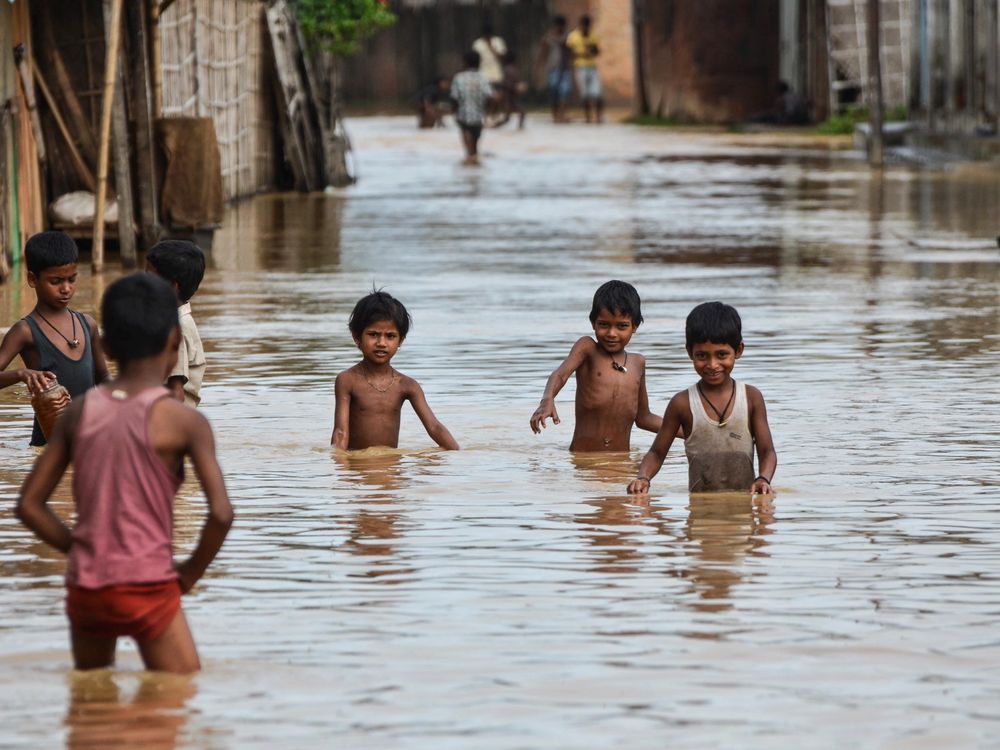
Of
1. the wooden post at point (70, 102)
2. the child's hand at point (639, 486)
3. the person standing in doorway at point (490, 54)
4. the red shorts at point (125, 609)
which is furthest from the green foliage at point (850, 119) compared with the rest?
the red shorts at point (125, 609)

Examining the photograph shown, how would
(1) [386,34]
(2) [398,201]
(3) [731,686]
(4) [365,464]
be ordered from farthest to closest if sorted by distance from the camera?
(1) [386,34] < (2) [398,201] < (4) [365,464] < (3) [731,686]

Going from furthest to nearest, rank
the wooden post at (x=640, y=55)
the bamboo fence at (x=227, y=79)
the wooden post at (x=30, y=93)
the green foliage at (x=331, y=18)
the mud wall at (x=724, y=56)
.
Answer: the wooden post at (x=640, y=55) → the mud wall at (x=724, y=56) → the green foliage at (x=331, y=18) → the bamboo fence at (x=227, y=79) → the wooden post at (x=30, y=93)

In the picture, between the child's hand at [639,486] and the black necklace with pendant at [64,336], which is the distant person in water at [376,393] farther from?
the child's hand at [639,486]

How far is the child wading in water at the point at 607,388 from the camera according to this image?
7668 mm

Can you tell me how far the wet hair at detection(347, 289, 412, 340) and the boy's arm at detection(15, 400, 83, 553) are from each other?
3.10 m

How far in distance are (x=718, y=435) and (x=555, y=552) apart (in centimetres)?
101

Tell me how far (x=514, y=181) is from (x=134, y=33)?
1073 centimetres

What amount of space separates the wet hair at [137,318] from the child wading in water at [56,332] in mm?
2712

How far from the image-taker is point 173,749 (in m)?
4.11

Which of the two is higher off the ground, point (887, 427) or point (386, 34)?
point (386, 34)

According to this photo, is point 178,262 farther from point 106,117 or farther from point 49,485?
point 106,117

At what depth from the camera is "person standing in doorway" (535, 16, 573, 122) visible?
4147cm

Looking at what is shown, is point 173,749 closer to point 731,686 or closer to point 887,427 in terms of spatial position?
point 731,686

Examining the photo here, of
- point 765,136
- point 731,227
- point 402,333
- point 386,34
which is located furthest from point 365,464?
point 386,34
